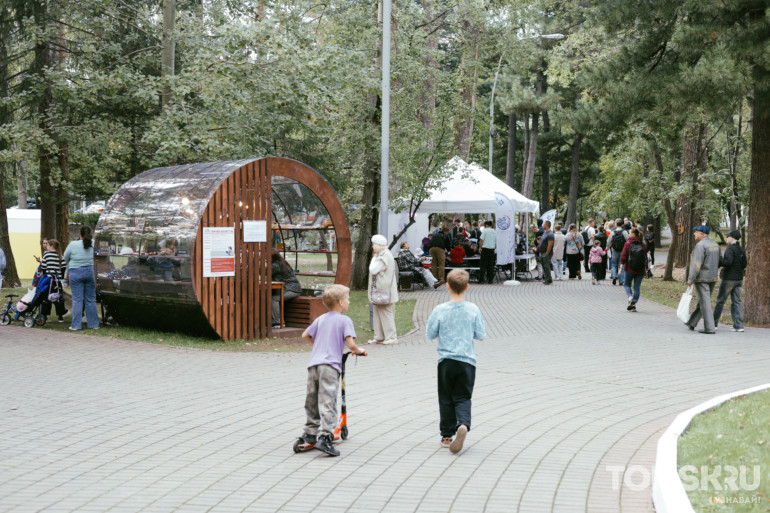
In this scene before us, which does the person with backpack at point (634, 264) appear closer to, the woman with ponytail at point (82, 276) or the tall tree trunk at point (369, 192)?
the tall tree trunk at point (369, 192)

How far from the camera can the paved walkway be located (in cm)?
549

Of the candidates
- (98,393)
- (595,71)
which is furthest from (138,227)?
(595,71)

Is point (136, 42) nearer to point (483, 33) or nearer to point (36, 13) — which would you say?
point (36, 13)

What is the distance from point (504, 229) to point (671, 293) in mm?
5006

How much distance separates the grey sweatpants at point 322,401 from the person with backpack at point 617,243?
58.9 feet

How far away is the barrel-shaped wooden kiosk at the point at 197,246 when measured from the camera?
42.7 ft

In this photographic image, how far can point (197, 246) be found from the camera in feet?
42.0

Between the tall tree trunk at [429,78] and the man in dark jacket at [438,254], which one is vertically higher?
the tall tree trunk at [429,78]

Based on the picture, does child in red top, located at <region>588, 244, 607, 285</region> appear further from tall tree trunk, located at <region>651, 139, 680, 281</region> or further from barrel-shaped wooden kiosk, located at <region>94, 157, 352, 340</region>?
barrel-shaped wooden kiosk, located at <region>94, 157, 352, 340</region>

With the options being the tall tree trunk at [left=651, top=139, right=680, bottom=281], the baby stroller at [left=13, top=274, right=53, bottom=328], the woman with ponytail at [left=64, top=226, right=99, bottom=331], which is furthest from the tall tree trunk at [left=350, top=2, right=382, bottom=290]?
the baby stroller at [left=13, top=274, right=53, bottom=328]

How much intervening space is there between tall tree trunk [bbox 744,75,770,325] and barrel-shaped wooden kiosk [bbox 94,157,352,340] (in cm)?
820

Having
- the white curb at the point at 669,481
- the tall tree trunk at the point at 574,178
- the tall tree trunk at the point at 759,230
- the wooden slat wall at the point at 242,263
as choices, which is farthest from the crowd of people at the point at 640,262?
the tall tree trunk at the point at 574,178

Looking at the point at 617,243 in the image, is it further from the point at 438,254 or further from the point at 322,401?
the point at 322,401

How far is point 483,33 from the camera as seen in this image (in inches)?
1025
